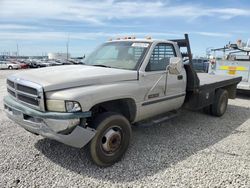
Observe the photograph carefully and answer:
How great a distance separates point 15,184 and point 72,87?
148cm

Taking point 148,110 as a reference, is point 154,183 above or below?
below

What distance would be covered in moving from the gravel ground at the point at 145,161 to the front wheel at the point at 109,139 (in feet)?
0.53

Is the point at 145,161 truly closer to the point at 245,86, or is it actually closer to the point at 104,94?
the point at 104,94

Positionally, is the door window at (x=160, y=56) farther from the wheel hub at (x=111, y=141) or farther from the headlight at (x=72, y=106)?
the headlight at (x=72, y=106)

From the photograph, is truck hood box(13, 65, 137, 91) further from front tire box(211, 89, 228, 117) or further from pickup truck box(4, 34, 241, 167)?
front tire box(211, 89, 228, 117)

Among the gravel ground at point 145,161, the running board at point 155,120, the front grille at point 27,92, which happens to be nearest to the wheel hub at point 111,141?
the gravel ground at point 145,161

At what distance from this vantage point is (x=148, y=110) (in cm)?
417

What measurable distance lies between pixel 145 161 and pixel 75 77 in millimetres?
1744

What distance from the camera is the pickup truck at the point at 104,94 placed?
3047 millimetres

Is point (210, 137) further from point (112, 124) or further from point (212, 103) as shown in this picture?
point (112, 124)

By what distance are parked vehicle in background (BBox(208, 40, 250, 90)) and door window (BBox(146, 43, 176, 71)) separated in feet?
17.7

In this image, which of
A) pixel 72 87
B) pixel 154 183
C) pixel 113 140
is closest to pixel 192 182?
pixel 154 183

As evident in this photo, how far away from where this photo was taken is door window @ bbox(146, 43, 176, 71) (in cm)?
416

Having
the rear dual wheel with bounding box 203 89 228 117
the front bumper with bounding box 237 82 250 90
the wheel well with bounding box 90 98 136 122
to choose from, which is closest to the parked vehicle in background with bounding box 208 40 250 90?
the front bumper with bounding box 237 82 250 90
